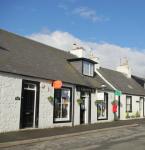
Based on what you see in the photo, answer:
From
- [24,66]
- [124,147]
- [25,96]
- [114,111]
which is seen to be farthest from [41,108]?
[114,111]

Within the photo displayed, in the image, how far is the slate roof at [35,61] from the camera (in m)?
18.6

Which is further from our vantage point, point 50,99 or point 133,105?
point 133,105

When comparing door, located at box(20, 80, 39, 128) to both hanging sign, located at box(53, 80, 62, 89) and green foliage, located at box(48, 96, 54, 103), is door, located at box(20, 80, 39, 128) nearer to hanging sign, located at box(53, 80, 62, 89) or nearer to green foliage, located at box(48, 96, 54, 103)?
green foliage, located at box(48, 96, 54, 103)

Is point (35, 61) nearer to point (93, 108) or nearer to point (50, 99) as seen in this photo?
point (50, 99)

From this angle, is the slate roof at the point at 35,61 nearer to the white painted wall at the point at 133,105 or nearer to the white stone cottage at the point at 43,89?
the white stone cottage at the point at 43,89

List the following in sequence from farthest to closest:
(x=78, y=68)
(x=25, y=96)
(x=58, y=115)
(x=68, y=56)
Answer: (x=68, y=56), (x=78, y=68), (x=58, y=115), (x=25, y=96)

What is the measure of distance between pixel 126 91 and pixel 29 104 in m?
16.3

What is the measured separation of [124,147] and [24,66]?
888cm

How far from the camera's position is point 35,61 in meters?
21.3

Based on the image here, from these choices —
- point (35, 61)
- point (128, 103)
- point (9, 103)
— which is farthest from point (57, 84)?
point (128, 103)

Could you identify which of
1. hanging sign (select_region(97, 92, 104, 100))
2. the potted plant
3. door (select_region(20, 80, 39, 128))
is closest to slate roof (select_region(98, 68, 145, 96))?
hanging sign (select_region(97, 92, 104, 100))

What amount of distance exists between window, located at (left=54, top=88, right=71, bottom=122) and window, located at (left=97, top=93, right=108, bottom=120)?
463cm

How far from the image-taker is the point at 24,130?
58.7 ft

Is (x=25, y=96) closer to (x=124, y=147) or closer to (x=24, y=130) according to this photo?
(x=24, y=130)
